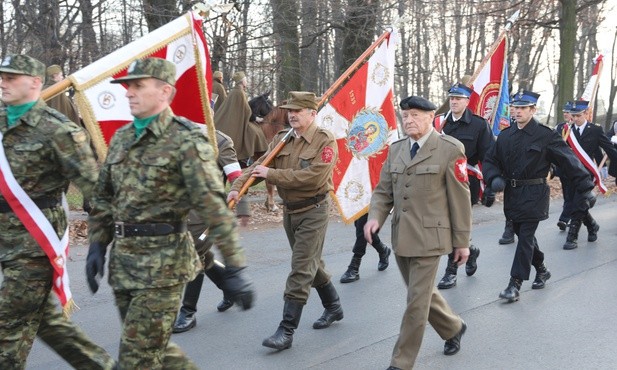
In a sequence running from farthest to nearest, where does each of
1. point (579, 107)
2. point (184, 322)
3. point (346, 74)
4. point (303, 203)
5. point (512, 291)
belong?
point (579, 107) < point (346, 74) < point (512, 291) < point (184, 322) < point (303, 203)

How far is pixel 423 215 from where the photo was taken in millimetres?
5480

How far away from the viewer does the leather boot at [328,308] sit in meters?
6.63

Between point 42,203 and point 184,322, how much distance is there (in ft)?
7.50

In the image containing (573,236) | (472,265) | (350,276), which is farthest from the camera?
(573,236)

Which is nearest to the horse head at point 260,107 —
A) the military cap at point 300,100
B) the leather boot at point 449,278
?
the leather boot at point 449,278

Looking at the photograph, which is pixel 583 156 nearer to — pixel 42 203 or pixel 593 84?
pixel 593 84

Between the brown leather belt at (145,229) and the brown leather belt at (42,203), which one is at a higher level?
the brown leather belt at (42,203)

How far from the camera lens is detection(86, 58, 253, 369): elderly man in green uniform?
393 centimetres

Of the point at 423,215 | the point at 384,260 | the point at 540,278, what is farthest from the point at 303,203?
the point at 540,278

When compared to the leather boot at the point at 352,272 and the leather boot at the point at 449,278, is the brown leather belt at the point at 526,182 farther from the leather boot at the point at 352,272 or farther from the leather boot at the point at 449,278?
the leather boot at the point at 352,272

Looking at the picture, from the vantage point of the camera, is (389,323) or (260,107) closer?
(389,323)

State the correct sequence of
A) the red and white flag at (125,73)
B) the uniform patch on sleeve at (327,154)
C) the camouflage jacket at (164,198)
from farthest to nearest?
the uniform patch on sleeve at (327,154), the red and white flag at (125,73), the camouflage jacket at (164,198)

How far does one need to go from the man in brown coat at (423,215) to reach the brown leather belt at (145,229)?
5.85 feet

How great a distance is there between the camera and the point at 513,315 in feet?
23.2
